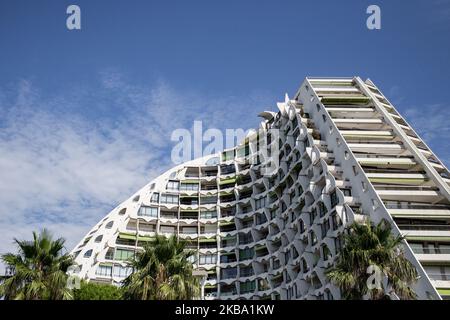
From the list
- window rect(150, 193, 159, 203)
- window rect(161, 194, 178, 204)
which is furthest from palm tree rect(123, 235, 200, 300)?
window rect(161, 194, 178, 204)

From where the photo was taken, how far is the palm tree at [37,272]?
111 feet

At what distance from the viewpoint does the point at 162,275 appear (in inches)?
1465

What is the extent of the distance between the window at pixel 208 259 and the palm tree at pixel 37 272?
5348 cm

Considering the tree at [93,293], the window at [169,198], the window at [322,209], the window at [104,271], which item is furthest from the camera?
the window at [169,198]

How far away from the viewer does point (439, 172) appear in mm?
66562

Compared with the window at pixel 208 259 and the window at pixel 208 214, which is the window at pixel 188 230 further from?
the window at pixel 208 259

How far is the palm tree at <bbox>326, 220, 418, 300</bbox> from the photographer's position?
111 feet

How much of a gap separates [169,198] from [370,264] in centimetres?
6486

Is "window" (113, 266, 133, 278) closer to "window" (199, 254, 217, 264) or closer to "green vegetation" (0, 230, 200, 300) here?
"window" (199, 254, 217, 264)

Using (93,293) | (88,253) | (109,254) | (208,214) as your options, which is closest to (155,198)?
(208,214)

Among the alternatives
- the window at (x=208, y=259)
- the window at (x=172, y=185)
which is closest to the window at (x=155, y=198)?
the window at (x=172, y=185)
